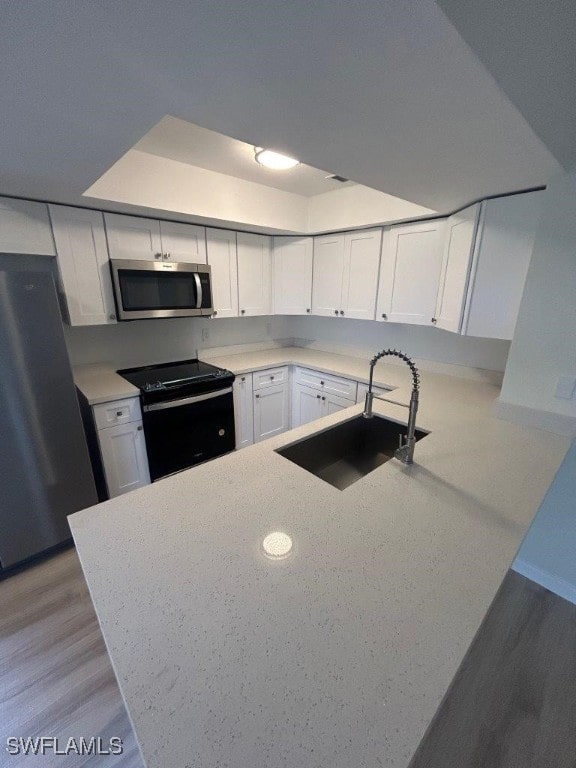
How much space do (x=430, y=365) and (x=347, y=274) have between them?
1.09 metres

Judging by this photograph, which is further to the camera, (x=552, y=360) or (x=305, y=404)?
(x=305, y=404)

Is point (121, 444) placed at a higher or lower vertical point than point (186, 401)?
lower

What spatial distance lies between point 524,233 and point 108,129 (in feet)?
6.17

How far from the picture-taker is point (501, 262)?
1627 mm

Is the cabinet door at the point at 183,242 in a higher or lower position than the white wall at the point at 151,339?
higher

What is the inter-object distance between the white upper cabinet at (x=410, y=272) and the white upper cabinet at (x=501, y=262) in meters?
0.47

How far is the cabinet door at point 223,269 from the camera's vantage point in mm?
2607

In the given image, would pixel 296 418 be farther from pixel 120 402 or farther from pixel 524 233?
pixel 524 233

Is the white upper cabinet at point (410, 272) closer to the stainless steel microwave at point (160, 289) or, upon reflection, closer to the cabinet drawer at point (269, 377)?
the cabinet drawer at point (269, 377)

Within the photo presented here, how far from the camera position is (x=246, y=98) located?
848 mm

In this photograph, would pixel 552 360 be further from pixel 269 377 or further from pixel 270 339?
pixel 270 339

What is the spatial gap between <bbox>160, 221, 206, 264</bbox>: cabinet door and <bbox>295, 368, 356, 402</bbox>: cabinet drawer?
1365mm

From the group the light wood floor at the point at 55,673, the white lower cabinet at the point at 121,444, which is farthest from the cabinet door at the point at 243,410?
the light wood floor at the point at 55,673

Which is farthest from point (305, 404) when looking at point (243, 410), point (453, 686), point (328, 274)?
point (453, 686)
